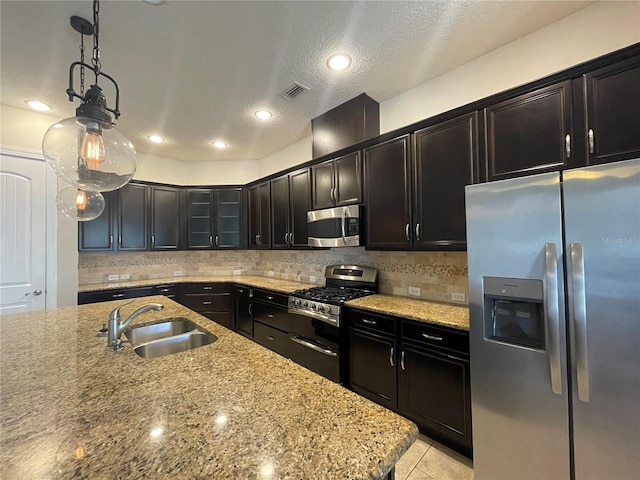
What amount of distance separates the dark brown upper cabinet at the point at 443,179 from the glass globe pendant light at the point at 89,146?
6.56 ft

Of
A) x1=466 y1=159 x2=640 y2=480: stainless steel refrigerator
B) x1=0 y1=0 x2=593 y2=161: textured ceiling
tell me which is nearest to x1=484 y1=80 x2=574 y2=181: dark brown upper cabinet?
x1=466 y1=159 x2=640 y2=480: stainless steel refrigerator

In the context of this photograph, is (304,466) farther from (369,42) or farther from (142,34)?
(142,34)

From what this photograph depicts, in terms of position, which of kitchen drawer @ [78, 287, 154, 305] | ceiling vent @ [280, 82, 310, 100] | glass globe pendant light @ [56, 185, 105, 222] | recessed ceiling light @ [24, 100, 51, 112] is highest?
recessed ceiling light @ [24, 100, 51, 112]

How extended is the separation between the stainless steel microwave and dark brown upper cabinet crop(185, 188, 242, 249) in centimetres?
191

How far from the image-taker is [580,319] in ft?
4.10

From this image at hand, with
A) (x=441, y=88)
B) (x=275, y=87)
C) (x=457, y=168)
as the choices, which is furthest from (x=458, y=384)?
(x=275, y=87)

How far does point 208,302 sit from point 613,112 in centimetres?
447

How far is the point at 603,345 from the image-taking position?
3.98 ft

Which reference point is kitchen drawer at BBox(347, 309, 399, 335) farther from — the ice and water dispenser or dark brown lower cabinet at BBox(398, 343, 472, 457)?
the ice and water dispenser

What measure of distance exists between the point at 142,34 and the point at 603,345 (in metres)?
3.22

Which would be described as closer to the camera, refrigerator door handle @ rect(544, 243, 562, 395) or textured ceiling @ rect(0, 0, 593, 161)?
refrigerator door handle @ rect(544, 243, 562, 395)

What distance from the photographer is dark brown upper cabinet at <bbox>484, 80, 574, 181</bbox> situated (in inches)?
61.7

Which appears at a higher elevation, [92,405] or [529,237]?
[529,237]

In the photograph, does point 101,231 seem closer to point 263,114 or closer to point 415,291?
point 263,114
